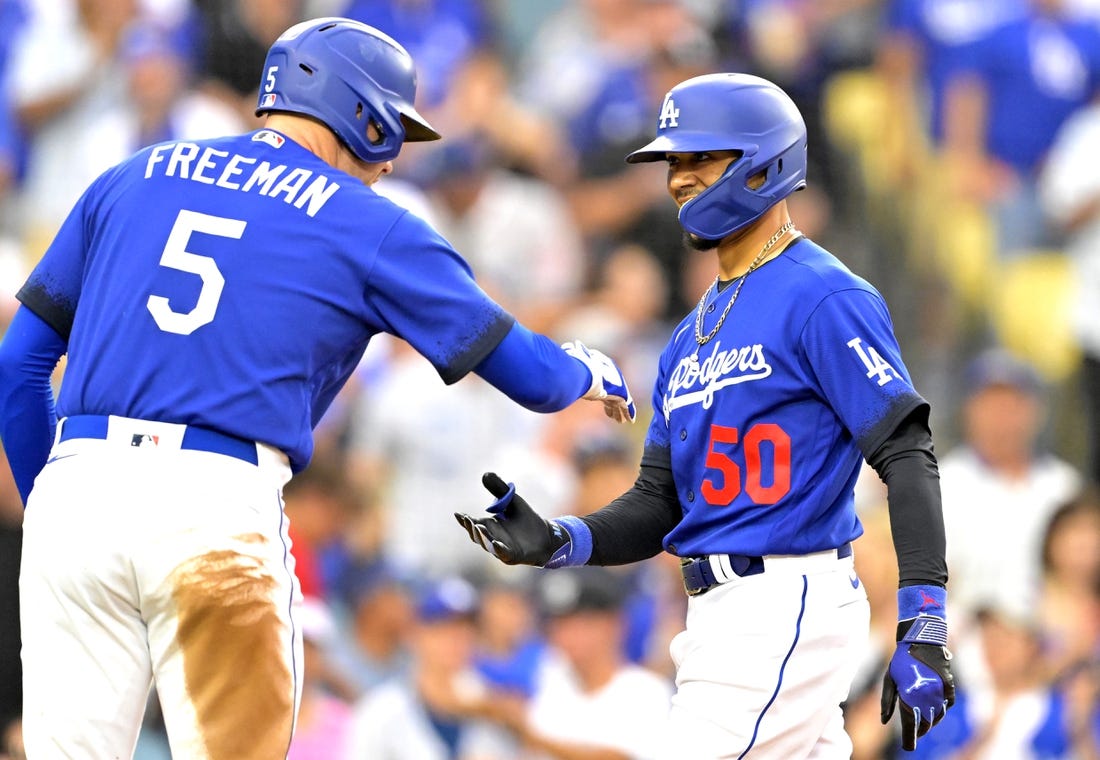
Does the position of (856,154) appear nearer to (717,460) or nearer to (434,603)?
(434,603)

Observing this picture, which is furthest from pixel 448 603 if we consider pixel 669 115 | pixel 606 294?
pixel 669 115

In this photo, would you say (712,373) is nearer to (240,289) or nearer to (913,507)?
(913,507)

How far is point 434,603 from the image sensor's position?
7516 millimetres

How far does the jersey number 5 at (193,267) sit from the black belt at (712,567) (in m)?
1.45

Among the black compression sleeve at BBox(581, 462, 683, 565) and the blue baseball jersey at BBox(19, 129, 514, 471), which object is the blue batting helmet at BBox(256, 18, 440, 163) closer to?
the blue baseball jersey at BBox(19, 129, 514, 471)

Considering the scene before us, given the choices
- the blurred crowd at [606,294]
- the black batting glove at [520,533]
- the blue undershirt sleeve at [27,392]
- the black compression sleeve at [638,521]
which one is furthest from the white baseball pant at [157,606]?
the blurred crowd at [606,294]

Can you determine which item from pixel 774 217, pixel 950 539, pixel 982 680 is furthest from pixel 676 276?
pixel 774 217

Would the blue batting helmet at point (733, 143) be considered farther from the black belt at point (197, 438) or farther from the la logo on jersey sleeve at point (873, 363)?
the black belt at point (197, 438)

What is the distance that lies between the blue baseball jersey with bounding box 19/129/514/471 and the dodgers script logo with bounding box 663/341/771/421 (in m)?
0.57

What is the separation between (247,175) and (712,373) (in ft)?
4.42

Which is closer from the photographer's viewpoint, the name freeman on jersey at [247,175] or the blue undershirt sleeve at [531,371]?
the name freeman on jersey at [247,175]

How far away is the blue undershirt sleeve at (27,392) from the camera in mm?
4246

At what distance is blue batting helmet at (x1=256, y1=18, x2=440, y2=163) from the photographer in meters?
4.25

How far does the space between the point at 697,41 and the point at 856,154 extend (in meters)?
1.19
